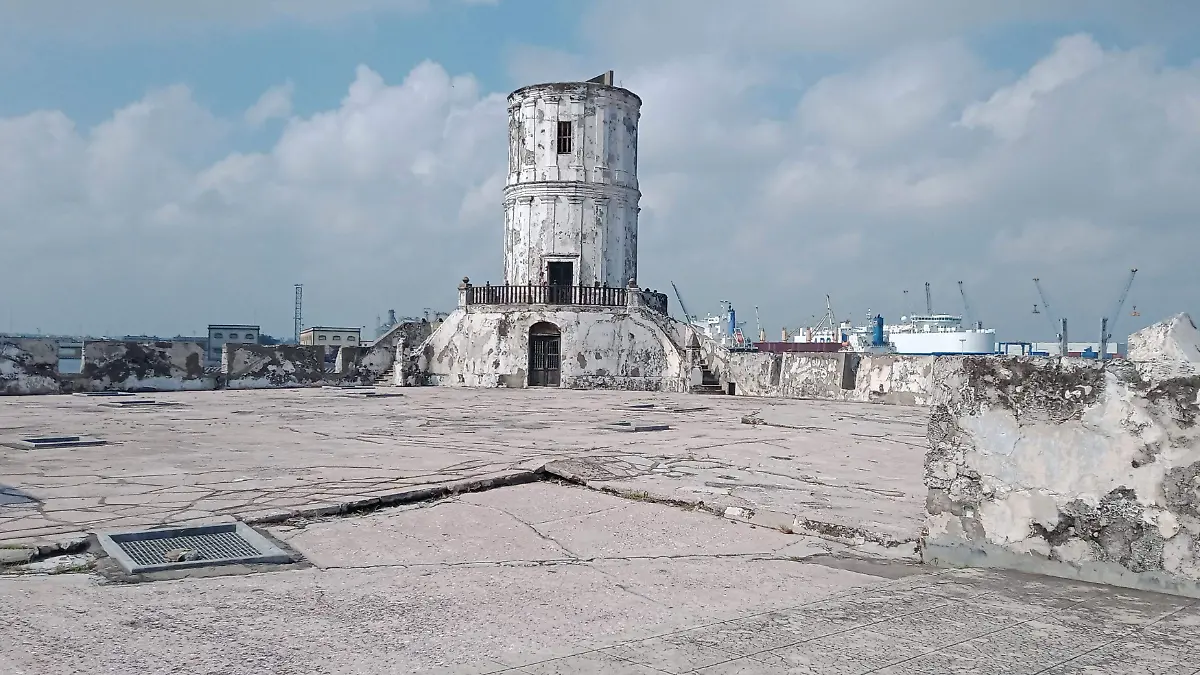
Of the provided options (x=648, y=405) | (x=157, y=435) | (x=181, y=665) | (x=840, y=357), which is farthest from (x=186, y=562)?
(x=840, y=357)

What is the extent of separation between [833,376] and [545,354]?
9575 mm

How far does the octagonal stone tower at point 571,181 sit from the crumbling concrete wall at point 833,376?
25.0ft

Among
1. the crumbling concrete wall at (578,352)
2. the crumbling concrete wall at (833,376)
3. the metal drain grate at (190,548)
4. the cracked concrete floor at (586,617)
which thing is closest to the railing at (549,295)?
the crumbling concrete wall at (578,352)

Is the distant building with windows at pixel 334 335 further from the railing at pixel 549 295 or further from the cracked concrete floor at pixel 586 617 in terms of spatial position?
the cracked concrete floor at pixel 586 617

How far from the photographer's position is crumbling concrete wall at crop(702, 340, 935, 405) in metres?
20.1

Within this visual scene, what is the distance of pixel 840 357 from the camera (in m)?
21.7

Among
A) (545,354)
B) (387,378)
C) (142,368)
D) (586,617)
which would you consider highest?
(545,354)

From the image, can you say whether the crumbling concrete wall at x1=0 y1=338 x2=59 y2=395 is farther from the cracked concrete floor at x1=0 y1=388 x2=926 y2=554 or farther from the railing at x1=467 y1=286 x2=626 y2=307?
the railing at x1=467 y1=286 x2=626 y2=307

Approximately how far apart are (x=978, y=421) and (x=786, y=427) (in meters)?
8.43

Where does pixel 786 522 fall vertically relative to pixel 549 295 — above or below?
below

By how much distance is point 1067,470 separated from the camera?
4219mm

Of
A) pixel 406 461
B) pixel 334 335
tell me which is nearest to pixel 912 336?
pixel 334 335

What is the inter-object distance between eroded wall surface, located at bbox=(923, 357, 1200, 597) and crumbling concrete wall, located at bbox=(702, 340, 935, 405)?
14834 millimetres

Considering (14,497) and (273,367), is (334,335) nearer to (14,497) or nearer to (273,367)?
(273,367)
